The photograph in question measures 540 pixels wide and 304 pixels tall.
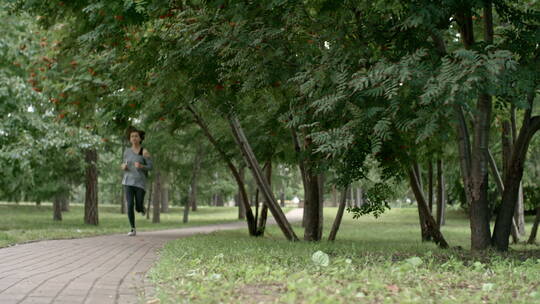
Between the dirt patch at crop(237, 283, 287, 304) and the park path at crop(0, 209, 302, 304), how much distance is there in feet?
2.85

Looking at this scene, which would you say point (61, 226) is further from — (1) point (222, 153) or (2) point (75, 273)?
(2) point (75, 273)

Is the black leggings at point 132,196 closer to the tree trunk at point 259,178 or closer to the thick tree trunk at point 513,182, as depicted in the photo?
the tree trunk at point 259,178

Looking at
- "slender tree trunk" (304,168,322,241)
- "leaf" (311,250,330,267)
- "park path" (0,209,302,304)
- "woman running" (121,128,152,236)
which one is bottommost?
"park path" (0,209,302,304)

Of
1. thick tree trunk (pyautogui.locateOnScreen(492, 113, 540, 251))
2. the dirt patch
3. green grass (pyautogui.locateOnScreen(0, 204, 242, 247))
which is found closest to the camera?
the dirt patch

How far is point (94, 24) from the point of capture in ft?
27.4

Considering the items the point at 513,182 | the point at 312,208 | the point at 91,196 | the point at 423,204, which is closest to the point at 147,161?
the point at 312,208

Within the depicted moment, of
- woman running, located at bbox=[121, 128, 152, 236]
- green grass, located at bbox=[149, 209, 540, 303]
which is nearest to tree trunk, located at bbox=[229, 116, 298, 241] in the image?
woman running, located at bbox=[121, 128, 152, 236]

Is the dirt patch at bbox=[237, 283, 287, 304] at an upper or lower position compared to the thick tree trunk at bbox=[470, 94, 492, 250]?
lower

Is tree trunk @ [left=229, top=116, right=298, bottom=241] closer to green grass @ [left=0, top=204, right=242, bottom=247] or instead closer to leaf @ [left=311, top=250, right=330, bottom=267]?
green grass @ [left=0, top=204, right=242, bottom=247]

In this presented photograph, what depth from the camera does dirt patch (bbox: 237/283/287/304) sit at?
3.69 meters

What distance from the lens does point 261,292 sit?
397 centimetres

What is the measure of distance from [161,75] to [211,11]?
1.24m

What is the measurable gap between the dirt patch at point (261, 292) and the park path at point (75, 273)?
34.2 inches

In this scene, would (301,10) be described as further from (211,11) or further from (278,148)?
(278,148)
